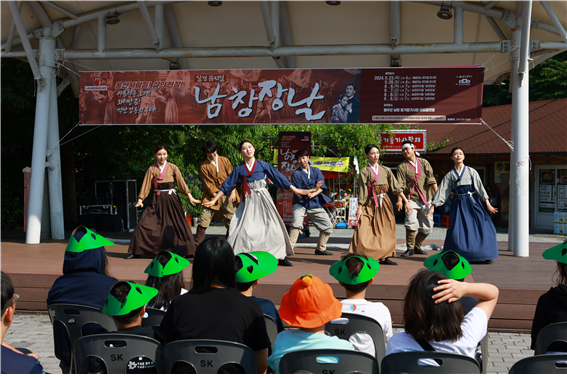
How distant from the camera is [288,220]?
1248 cm

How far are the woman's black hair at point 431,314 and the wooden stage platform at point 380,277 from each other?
2.49m

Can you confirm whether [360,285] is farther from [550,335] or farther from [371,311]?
[550,335]

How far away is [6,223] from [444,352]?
1291 cm

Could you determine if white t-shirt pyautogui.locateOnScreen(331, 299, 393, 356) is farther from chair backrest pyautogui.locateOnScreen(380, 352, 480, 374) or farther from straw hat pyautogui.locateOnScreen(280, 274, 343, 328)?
chair backrest pyautogui.locateOnScreen(380, 352, 480, 374)

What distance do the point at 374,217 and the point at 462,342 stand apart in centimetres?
480

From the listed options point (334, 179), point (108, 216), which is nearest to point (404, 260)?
point (108, 216)

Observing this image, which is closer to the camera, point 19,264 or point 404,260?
point 19,264

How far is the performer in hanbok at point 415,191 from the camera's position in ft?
25.0

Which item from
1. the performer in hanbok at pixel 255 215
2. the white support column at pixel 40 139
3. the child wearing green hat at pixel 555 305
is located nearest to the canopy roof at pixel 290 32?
the white support column at pixel 40 139

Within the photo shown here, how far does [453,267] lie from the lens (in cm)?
285

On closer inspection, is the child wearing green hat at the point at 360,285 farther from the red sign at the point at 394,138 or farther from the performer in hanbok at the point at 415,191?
the red sign at the point at 394,138

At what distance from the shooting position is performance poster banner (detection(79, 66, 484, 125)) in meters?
7.88

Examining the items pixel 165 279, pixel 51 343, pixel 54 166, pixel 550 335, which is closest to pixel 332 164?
pixel 54 166

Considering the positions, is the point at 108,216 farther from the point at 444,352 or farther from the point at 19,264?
the point at 444,352
